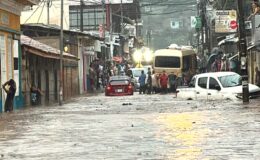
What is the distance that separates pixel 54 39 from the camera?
5031cm

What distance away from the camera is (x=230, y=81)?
→ 28.5 metres

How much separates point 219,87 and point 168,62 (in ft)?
76.4

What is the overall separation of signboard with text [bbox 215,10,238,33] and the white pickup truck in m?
14.0

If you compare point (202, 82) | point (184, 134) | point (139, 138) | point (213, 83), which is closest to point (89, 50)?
point (202, 82)

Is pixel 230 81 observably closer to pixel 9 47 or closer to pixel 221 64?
pixel 9 47

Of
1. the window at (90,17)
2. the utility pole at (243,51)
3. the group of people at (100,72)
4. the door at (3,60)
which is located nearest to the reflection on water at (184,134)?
the utility pole at (243,51)

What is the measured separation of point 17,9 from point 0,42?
3.54 m

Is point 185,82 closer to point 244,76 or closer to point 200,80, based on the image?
point 200,80

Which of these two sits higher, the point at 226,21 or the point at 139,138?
the point at 226,21

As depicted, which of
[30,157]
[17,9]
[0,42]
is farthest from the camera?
[17,9]

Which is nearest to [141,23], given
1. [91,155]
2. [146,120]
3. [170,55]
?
[170,55]

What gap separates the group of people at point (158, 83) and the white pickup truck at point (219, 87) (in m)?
16.1

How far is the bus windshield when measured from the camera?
5150 cm

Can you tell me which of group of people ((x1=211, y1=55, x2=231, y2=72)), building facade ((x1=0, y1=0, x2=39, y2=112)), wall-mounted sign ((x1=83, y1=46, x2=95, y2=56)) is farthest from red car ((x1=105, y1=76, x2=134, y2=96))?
wall-mounted sign ((x1=83, y1=46, x2=95, y2=56))
